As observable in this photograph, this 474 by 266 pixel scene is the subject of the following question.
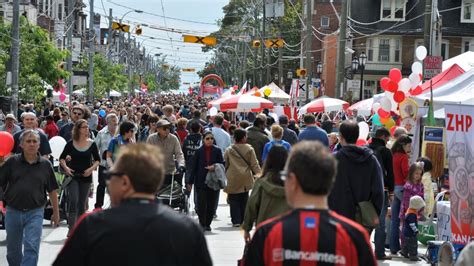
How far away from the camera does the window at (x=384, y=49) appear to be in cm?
6341

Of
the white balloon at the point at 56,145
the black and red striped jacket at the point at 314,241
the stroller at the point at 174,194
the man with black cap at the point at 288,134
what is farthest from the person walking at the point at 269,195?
the man with black cap at the point at 288,134

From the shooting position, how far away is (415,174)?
41.1ft

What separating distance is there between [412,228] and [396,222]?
1.77 ft

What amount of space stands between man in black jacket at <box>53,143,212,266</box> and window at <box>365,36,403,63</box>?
5991 centimetres

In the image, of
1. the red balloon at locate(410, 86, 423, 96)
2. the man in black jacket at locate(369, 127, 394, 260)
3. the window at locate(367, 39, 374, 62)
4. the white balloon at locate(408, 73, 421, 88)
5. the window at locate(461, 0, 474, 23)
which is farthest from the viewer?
the window at locate(367, 39, 374, 62)

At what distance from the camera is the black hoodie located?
8656mm

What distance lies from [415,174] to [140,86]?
12840 cm

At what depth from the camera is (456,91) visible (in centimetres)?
1678

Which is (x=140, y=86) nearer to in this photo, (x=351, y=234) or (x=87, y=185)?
(x=87, y=185)

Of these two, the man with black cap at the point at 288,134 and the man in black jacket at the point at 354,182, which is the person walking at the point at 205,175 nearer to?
the man with black cap at the point at 288,134

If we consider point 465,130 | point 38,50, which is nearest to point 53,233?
point 465,130

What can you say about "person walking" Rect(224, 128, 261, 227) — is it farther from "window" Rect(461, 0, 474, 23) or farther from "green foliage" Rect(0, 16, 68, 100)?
"window" Rect(461, 0, 474, 23)

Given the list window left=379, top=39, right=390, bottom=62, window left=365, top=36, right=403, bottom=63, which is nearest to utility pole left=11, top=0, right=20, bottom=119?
window left=365, top=36, right=403, bottom=63

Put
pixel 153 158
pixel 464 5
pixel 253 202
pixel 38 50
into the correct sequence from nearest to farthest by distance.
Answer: pixel 153 158
pixel 253 202
pixel 38 50
pixel 464 5
